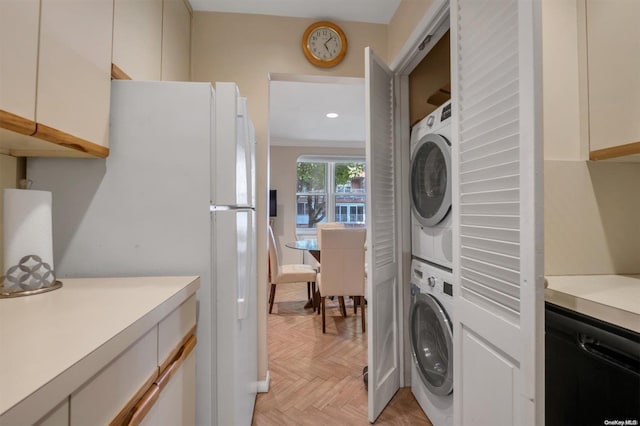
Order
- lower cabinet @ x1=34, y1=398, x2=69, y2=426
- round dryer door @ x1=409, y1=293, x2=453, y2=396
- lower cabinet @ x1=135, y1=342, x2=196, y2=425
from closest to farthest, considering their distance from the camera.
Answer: lower cabinet @ x1=34, y1=398, x2=69, y2=426, lower cabinet @ x1=135, y1=342, x2=196, y2=425, round dryer door @ x1=409, y1=293, x2=453, y2=396

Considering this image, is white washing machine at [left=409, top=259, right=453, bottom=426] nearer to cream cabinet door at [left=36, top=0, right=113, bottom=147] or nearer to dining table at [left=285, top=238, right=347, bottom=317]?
dining table at [left=285, top=238, right=347, bottom=317]

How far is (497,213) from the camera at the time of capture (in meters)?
0.94

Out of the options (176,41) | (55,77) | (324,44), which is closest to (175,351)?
(55,77)

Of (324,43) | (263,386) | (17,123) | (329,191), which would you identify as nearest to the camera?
(17,123)

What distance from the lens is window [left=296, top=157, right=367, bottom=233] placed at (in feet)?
19.1

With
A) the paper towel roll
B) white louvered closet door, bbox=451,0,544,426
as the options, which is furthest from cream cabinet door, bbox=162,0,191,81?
white louvered closet door, bbox=451,0,544,426

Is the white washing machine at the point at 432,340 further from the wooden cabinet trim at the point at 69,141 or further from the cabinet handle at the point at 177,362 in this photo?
the wooden cabinet trim at the point at 69,141

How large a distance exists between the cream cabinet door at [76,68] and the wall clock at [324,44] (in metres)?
1.28

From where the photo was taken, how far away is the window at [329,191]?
5.81 metres

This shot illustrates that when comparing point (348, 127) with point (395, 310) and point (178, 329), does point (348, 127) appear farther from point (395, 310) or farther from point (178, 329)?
point (178, 329)

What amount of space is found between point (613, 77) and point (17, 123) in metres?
2.03

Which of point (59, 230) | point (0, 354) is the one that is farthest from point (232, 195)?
point (0, 354)

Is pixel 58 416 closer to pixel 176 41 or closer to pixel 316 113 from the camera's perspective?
pixel 176 41

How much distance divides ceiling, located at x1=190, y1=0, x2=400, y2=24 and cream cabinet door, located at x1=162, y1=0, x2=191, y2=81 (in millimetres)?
205
